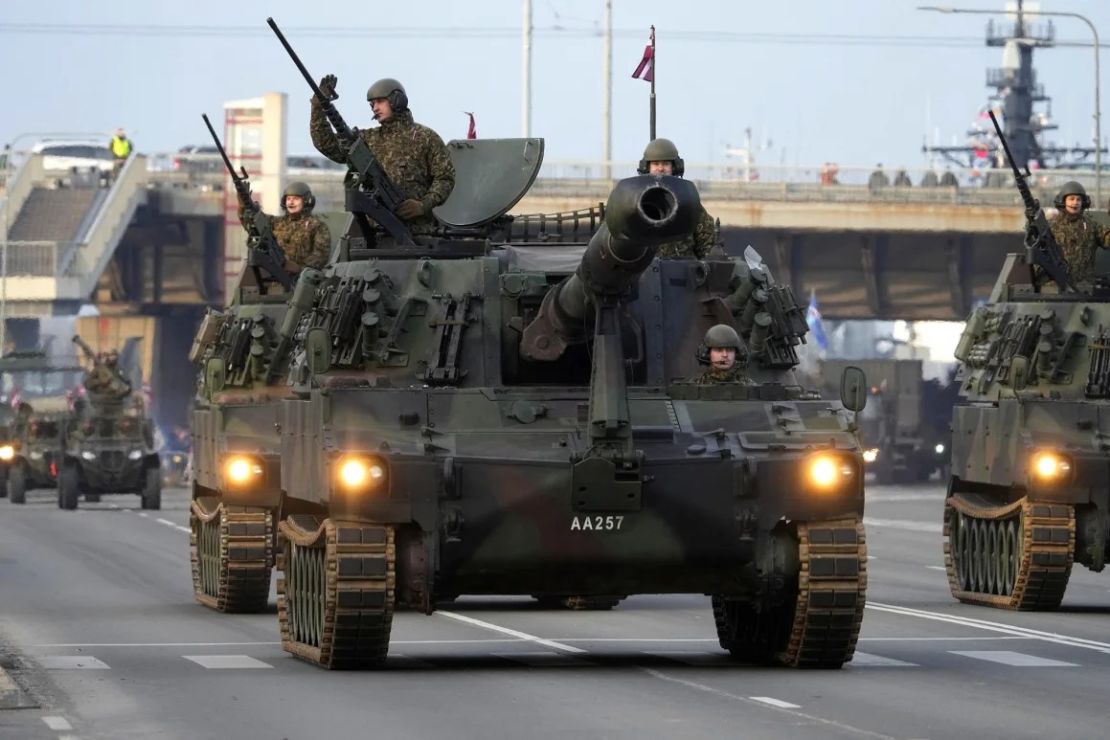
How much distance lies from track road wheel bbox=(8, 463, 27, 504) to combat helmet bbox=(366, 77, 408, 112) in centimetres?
3404

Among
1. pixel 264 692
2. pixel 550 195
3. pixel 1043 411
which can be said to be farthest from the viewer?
pixel 550 195

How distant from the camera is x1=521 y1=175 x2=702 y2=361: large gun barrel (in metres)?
15.0

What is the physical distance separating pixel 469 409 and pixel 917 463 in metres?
50.3

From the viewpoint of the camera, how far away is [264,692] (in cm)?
1602

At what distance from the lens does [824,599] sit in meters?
16.9

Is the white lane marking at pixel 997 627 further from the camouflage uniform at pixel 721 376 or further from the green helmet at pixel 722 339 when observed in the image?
the green helmet at pixel 722 339

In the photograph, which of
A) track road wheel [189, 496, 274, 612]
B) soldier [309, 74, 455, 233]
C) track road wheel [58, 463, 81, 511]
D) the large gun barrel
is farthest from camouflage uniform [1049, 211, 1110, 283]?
track road wheel [58, 463, 81, 511]

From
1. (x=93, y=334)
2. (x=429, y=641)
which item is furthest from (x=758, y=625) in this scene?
(x=93, y=334)

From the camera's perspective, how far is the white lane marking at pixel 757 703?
1381cm

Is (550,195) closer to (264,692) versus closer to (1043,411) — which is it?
(1043,411)

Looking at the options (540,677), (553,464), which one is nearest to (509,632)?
(540,677)

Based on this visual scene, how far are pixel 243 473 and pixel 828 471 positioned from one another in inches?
332

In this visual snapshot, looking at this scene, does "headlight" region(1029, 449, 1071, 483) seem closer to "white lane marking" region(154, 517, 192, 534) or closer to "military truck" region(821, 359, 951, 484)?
"white lane marking" region(154, 517, 192, 534)

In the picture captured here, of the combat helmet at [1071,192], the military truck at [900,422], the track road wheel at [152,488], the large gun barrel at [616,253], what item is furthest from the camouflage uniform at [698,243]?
the military truck at [900,422]
